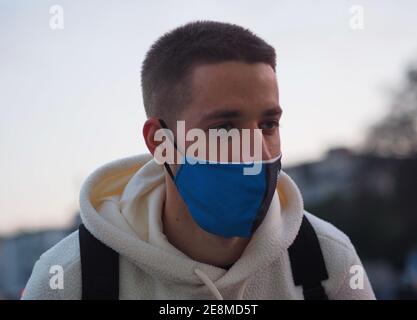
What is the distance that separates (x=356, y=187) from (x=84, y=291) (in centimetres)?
3770

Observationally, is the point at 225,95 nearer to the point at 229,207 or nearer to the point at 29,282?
the point at 229,207

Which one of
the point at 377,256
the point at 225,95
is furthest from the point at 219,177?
the point at 377,256

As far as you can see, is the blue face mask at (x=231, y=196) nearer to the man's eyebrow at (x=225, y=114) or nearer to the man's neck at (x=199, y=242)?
the man's neck at (x=199, y=242)

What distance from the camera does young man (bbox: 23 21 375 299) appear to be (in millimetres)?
2422

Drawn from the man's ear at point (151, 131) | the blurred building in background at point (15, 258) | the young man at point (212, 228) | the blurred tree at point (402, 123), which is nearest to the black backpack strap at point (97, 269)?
the young man at point (212, 228)

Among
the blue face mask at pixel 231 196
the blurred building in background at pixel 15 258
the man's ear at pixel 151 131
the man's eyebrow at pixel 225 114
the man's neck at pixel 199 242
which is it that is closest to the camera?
the man's eyebrow at pixel 225 114

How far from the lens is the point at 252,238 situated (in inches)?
101

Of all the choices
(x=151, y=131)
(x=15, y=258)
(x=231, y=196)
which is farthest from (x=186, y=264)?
(x=15, y=258)

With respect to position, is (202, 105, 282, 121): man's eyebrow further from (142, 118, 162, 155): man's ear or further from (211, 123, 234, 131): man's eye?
(142, 118, 162, 155): man's ear

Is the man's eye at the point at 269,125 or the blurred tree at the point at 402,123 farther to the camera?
the blurred tree at the point at 402,123

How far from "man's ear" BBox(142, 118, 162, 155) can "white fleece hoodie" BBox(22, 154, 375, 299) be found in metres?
0.24

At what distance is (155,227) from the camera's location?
2.63 m

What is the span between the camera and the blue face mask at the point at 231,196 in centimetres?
247

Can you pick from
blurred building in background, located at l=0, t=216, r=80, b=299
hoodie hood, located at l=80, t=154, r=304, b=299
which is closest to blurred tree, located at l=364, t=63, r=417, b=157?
blurred building in background, located at l=0, t=216, r=80, b=299
